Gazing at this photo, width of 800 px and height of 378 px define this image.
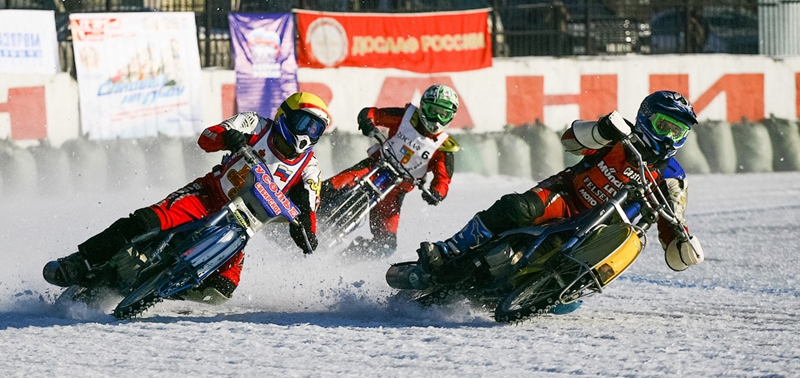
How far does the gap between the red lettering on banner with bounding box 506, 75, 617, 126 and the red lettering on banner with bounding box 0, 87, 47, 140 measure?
6.59 metres

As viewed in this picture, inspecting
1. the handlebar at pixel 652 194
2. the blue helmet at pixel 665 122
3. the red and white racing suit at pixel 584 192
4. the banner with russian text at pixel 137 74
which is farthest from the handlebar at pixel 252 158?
the banner with russian text at pixel 137 74

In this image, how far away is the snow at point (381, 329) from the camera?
220 inches

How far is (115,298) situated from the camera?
7.04 m

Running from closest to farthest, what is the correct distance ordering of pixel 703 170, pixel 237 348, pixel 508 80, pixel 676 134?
pixel 237 348
pixel 676 134
pixel 508 80
pixel 703 170

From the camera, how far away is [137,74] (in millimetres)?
14570

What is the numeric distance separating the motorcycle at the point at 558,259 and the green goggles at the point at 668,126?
0.18m

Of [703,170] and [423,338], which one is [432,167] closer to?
[423,338]

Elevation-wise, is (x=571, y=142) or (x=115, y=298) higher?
(x=571, y=142)

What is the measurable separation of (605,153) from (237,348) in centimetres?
254

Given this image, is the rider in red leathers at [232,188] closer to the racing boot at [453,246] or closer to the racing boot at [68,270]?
the racing boot at [68,270]

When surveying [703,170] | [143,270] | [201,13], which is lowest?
[703,170]

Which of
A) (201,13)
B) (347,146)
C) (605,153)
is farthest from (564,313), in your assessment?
(201,13)

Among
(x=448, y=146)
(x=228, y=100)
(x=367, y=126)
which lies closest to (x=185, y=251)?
(x=367, y=126)

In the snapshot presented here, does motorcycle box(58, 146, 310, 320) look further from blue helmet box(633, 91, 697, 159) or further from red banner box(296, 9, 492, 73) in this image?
red banner box(296, 9, 492, 73)
